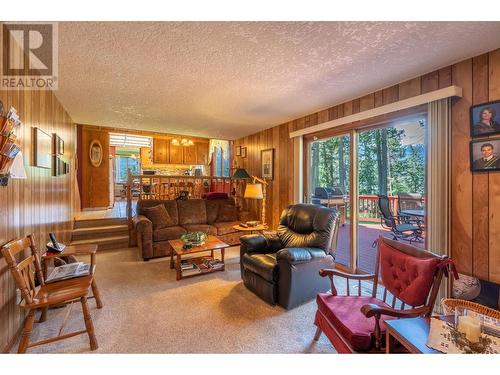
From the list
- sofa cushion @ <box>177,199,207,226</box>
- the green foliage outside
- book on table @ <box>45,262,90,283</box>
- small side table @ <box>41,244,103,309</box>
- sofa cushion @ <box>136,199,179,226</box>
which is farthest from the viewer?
sofa cushion @ <box>177,199,207,226</box>

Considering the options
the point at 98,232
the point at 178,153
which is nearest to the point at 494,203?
the point at 98,232

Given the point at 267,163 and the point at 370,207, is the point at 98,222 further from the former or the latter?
the point at 370,207

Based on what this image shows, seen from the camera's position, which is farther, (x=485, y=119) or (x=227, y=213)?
(x=227, y=213)

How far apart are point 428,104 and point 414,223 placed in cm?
203

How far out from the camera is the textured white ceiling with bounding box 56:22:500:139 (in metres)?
1.62

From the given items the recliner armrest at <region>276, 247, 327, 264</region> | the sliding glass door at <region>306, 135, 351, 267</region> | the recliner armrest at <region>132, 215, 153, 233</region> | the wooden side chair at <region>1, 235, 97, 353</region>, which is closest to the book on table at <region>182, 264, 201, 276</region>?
the recliner armrest at <region>132, 215, 153, 233</region>

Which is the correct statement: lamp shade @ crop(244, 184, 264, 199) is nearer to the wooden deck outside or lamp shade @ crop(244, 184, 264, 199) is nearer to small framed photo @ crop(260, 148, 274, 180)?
small framed photo @ crop(260, 148, 274, 180)

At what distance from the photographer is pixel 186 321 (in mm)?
2066

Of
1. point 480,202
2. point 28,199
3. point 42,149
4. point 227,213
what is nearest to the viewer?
point 480,202

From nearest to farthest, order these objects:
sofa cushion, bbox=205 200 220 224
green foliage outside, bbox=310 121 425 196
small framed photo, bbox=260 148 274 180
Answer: green foliage outside, bbox=310 121 425 196, small framed photo, bbox=260 148 274 180, sofa cushion, bbox=205 200 220 224

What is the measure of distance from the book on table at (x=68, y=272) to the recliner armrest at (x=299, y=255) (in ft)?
6.28

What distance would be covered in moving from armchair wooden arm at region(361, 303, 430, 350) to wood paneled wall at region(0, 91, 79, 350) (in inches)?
97.6

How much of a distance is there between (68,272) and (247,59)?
262cm
